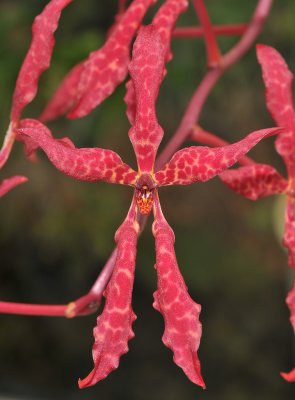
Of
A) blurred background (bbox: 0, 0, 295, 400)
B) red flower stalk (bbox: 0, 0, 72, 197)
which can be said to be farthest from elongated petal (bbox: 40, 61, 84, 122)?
blurred background (bbox: 0, 0, 295, 400)

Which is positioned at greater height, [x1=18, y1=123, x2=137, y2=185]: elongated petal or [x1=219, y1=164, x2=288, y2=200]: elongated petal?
[x1=18, y1=123, x2=137, y2=185]: elongated petal

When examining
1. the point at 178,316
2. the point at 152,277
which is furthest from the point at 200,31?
the point at 152,277

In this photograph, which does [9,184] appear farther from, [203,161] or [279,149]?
[279,149]

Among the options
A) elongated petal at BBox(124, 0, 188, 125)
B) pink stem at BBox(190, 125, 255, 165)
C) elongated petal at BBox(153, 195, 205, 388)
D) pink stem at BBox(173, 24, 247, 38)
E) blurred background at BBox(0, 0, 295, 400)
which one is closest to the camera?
elongated petal at BBox(153, 195, 205, 388)

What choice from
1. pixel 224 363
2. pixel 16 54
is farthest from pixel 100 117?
pixel 224 363

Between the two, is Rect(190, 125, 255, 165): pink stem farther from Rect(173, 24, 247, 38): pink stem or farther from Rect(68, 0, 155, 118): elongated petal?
Rect(173, 24, 247, 38): pink stem
